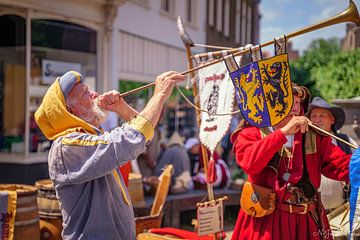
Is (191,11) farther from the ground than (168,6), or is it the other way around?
(191,11)

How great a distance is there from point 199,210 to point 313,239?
112 cm

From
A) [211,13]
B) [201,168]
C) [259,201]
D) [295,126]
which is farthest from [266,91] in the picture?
[211,13]

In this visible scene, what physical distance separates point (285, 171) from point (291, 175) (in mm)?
43

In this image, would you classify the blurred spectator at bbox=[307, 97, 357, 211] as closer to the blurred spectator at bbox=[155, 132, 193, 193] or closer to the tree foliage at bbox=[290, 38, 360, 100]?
the tree foliage at bbox=[290, 38, 360, 100]

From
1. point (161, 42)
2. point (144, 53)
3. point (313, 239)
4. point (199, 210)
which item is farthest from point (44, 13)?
point (313, 239)

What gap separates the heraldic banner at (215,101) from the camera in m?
3.84

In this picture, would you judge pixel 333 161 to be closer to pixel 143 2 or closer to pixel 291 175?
pixel 291 175

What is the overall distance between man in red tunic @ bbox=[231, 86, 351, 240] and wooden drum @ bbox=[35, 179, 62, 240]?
2.13 m

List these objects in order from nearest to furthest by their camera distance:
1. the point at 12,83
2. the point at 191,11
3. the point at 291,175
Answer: the point at 291,175
the point at 12,83
the point at 191,11

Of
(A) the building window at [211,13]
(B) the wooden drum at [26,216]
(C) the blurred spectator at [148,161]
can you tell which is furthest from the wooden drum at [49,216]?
(A) the building window at [211,13]

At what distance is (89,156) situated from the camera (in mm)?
2312

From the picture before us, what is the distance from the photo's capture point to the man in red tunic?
2908 mm

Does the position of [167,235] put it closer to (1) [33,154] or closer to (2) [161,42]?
(1) [33,154]

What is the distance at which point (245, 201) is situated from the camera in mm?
3014
